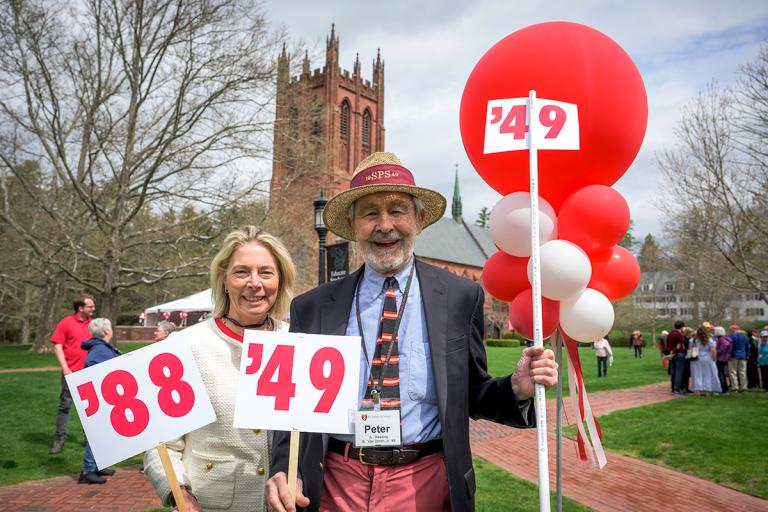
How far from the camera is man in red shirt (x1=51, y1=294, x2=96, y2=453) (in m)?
7.33

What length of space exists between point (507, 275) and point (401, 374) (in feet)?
4.92

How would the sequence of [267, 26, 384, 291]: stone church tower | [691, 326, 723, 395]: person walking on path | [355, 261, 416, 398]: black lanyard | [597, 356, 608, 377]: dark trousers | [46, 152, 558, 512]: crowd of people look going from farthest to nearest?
[597, 356, 608, 377]: dark trousers
[691, 326, 723, 395]: person walking on path
[267, 26, 384, 291]: stone church tower
[355, 261, 416, 398]: black lanyard
[46, 152, 558, 512]: crowd of people

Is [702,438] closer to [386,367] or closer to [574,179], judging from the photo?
Answer: [574,179]

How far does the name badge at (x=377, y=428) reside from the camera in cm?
218

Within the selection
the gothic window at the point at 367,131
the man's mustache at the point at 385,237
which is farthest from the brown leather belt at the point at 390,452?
the gothic window at the point at 367,131

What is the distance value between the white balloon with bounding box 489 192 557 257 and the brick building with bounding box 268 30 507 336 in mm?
9952

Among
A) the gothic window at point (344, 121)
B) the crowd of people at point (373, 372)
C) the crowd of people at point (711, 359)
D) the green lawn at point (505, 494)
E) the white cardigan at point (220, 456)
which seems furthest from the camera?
the gothic window at point (344, 121)

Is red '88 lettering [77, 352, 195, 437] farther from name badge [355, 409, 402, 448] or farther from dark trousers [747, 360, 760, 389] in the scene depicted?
dark trousers [747, 360, 760, 389]

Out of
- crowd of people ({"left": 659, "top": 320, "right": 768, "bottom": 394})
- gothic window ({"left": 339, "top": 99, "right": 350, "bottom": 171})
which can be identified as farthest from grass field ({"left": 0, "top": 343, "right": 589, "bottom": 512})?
gothic window ({"left": 339, "top": 99, "right": 350, "bottom": 171})

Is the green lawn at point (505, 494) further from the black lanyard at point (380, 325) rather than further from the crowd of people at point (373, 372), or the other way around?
the black lanyard at point (380, 325)

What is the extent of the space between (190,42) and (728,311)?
2273 inches

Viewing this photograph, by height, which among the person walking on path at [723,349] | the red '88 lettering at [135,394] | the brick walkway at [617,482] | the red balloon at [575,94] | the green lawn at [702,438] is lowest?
the brick walkway at [617,482]

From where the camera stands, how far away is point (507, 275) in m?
3.60

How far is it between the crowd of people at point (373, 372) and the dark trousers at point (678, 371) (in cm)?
1542
